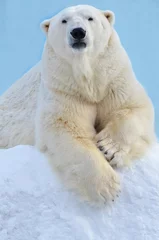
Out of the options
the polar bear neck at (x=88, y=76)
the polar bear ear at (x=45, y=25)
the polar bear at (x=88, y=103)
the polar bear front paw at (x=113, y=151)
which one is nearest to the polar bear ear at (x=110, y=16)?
the polar bear at (x=88, y=103)

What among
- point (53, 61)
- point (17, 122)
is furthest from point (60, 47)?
point (17, 122)

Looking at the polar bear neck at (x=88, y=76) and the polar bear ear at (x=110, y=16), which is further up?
the polar bear ear at (x=110, y=16)

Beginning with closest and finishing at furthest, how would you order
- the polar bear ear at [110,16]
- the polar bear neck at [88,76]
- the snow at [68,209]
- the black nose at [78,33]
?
the snow at [68,209], the black nose at [78,33], the polar bear neck at [88,76], the polar bear ear at [110,16]

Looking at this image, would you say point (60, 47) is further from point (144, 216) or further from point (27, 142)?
point (144, 216)

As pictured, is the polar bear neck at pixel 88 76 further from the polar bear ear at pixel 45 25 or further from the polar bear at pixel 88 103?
the polar bear ear at pixel 45 25

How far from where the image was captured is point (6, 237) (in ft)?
9.38

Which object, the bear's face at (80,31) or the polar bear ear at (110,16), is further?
the polar bear ear at (110,16)

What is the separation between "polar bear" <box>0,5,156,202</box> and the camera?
291 centimetres

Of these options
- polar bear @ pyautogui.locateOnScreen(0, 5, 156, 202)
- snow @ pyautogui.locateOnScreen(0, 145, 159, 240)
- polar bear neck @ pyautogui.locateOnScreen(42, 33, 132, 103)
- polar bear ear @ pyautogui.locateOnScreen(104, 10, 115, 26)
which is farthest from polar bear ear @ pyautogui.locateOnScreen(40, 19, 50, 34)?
snow @ pyautogui.locateOnScreen(0, 145, 159, 240)

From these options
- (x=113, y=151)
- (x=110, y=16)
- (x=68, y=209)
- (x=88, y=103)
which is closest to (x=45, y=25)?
(x=110, y=16)

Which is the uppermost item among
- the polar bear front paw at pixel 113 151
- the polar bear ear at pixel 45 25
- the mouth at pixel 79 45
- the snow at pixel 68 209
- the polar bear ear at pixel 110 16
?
the polar bear ear at pixel 110 16

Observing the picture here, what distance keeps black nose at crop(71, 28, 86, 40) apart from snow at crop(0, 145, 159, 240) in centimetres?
72

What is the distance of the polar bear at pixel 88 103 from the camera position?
291 centimetres

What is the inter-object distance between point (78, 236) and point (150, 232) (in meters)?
0.38
